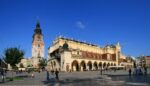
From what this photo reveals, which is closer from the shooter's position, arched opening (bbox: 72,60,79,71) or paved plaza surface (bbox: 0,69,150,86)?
paved plaza surface (bbox: 0,69,150,86)

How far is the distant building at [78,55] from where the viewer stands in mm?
100750

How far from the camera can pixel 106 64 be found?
135625 millimetres

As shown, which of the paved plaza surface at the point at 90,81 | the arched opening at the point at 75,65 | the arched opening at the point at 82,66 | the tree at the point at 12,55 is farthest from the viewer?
the arched opening at the point at 82,66

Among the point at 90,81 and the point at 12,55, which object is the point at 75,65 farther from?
the point at 90,81

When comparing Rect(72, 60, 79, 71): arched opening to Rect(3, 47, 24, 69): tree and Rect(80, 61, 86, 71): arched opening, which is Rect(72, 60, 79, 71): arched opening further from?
Rect(3, 47, 24, 69): tree

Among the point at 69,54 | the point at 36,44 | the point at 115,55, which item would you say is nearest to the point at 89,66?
the point at 69,54

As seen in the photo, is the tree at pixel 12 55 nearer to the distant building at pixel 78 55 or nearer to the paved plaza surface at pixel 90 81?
the paved plaza surface at pixel 90 81

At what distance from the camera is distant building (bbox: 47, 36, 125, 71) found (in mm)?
100750

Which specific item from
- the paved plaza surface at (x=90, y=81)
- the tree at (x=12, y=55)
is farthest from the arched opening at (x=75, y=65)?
the paved plaza surface at (x=90, y=81)

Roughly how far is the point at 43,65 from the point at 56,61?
144 feet

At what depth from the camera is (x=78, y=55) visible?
107 m

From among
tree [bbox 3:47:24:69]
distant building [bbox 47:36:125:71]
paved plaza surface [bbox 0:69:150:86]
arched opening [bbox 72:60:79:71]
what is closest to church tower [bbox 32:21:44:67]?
distant building [bbox 47:36:125:71]

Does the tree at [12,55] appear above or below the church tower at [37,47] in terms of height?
below

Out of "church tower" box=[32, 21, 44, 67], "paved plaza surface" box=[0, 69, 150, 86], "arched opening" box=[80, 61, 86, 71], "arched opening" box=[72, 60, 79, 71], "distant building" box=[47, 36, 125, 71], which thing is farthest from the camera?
"church tower" box=[32, 21, 44, 67]
